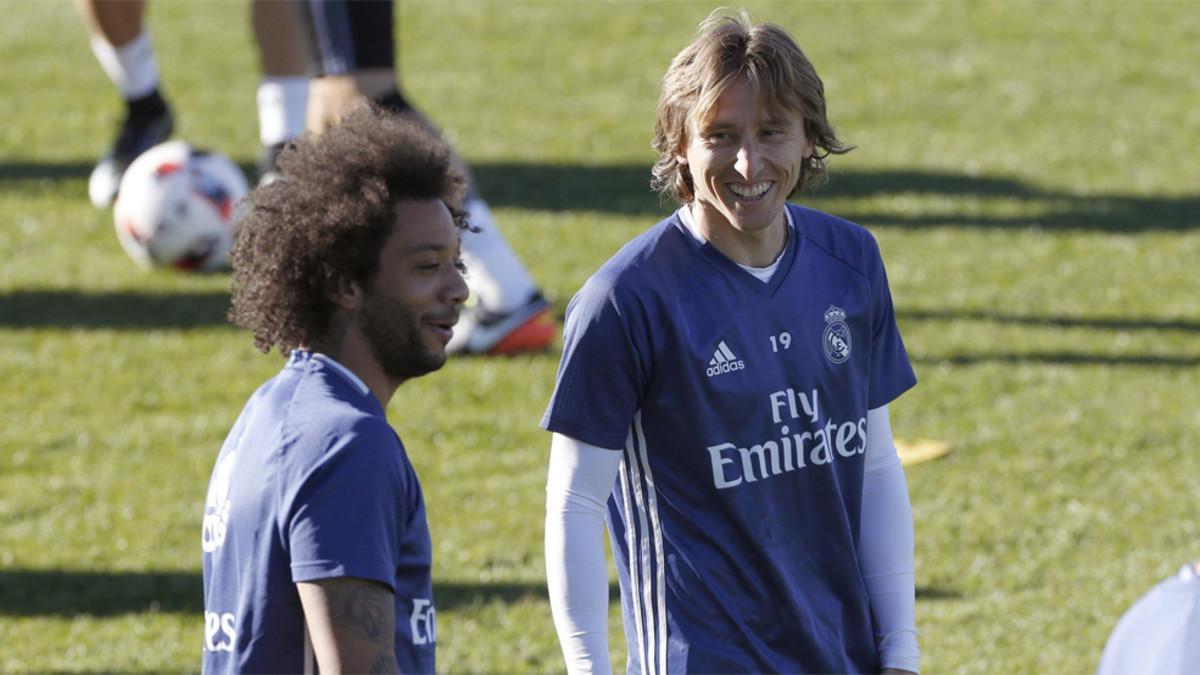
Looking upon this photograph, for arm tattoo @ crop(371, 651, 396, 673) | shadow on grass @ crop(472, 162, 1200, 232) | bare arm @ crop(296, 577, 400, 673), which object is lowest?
arm tattoo @ crop(371, 651, 396, 673)

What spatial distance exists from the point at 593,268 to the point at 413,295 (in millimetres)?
6321

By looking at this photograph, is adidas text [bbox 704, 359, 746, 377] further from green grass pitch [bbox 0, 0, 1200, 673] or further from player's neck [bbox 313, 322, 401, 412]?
green grass pitch [bbox 0, 0, 1200, 673]

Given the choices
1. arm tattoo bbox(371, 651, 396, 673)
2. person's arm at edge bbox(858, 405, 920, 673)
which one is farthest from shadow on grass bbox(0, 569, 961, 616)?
arm tattoo bbox(371, 651, 396, 673)

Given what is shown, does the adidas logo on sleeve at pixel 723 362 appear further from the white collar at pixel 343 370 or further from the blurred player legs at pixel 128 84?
the blurred player legs at pixel 128 84

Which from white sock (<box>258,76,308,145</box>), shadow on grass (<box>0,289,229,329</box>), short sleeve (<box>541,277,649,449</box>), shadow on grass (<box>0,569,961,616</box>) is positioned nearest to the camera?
short sleeve (<box>541,277,649,449</box>)

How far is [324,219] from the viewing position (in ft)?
9.61

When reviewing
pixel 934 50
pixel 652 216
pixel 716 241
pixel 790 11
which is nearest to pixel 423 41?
pixel 790 11

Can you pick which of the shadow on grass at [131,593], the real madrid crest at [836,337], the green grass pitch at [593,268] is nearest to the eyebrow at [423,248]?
the real madrid crest at [836,337]

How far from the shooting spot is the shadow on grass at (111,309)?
8516 mm

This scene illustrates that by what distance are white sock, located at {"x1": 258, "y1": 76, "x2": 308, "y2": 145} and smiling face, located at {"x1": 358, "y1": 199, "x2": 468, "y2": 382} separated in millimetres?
5125

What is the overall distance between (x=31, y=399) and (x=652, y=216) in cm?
375

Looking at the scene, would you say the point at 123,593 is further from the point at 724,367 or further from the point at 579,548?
the point at 724,367

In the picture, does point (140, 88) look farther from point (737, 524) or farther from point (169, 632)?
point (737, 524)

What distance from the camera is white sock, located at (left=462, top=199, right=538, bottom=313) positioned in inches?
305
